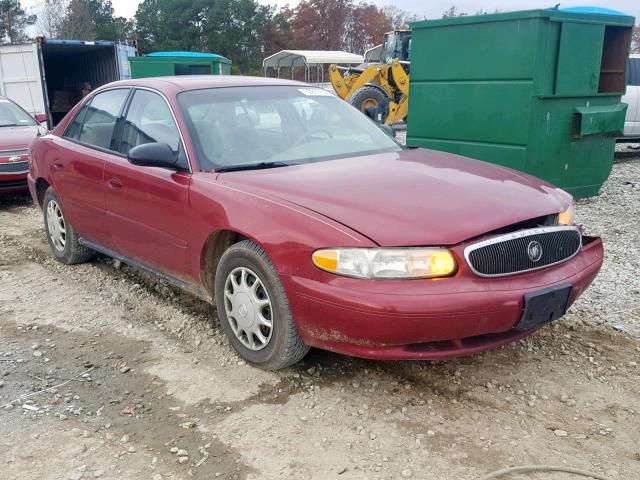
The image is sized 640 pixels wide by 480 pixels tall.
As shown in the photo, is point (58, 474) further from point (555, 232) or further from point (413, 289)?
point (555, 232)

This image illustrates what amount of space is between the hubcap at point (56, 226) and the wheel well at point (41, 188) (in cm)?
22

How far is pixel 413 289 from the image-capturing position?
2.85 meters

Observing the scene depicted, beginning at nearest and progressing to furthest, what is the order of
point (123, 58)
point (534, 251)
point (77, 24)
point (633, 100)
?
point (534, 251)
point (633, 100)
point (123, 58)
point (77, 24)

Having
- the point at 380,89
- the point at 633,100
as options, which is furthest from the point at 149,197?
the point at 380,89

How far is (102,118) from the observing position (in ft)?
16.1

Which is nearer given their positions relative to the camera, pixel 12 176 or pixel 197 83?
pixel 197 83

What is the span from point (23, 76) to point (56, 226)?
10.4 metres

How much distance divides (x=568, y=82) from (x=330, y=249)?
5.49m

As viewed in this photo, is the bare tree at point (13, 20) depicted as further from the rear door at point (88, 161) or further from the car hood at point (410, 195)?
the car hood at point (410, 195)

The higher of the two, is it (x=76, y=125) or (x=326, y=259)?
(x=76, y=125)

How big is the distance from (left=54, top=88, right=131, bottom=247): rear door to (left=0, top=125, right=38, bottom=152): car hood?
10.8 feet

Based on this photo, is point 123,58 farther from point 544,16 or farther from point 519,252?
point 519,252

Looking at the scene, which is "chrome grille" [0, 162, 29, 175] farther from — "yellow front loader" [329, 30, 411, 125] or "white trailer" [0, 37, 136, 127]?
"yellow front loader" [329, 30, 411, 125]

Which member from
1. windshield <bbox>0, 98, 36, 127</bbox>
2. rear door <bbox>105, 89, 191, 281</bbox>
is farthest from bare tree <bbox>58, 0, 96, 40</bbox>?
rear door <bbox>105, 89, 191, 281</bbox>
